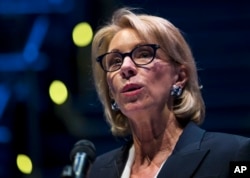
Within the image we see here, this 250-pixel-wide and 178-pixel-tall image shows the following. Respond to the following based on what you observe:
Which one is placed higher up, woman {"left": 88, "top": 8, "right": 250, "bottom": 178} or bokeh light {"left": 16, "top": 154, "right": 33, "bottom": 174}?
woman {"left": 88, "top": 8, "right": 250, "bottom": 178}

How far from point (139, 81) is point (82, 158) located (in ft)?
1.00

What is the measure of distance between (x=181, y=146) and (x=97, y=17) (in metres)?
1.63

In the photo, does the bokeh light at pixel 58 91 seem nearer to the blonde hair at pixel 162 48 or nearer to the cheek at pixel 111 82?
the blonde hair at pixel 162 48

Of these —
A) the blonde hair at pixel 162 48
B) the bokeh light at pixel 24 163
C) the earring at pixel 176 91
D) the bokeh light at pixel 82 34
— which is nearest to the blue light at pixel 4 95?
the bokeh light at pixel 24 163

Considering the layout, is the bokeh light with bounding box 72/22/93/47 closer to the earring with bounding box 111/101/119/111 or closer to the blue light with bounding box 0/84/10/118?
the blue light with bounding box 0/84/10/118

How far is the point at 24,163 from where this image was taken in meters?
3.13

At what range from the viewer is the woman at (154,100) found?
1.57 metres

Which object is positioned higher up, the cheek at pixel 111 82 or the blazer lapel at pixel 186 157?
the cheek at pixel 111 82

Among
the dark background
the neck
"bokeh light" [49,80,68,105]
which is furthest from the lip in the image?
"bokeh light" [49,80,68,105]

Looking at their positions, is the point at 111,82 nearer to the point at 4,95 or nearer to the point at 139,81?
the point at 139,81

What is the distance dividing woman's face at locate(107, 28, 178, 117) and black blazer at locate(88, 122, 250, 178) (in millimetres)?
128

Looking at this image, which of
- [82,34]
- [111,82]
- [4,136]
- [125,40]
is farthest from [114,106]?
[4,136]

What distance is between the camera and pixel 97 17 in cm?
312

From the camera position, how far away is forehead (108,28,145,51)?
1.66m
